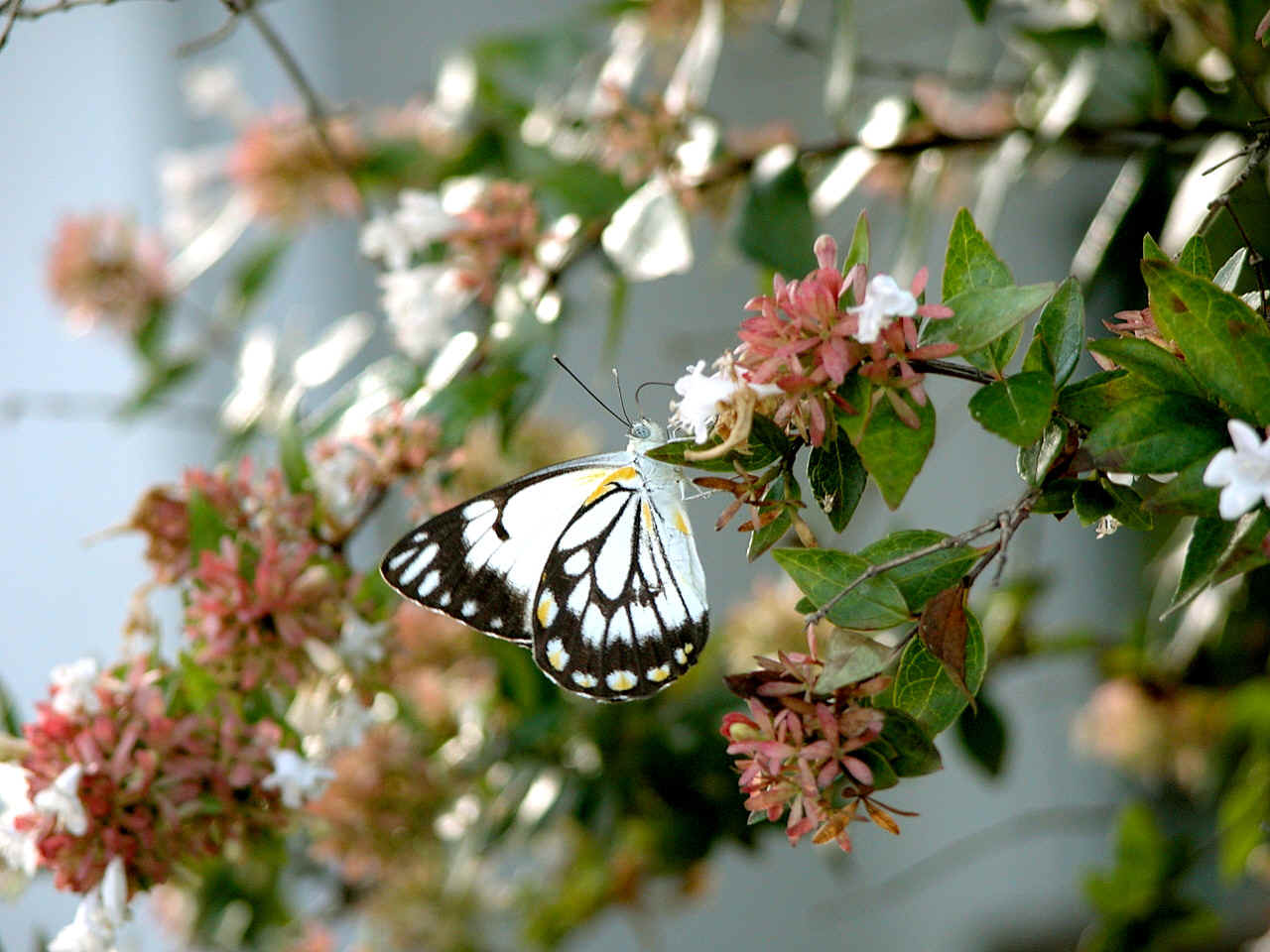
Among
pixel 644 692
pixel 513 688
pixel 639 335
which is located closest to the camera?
pixel 644 692

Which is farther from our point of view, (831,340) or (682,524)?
Result: (682,524)

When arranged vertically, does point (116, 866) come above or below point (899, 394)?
below

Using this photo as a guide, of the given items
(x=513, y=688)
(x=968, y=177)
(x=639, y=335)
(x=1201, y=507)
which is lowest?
(x=639, y=335)

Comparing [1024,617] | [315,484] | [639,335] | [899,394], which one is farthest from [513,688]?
[639,335]

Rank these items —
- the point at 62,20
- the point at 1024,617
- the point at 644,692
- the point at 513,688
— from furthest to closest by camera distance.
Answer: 1. the point at 62,20
2. the point at 1024,617
3. the point at 513,688
4. the point at 644,692

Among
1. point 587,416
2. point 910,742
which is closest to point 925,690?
point 910,742

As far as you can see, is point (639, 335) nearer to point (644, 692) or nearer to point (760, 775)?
point (644, 692)

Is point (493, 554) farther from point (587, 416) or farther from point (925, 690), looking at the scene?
point (587, 416)
